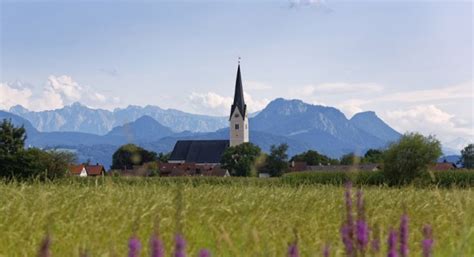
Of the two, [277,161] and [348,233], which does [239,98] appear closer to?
[277,161]

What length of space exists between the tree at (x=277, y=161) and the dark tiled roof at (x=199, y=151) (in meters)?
61.8

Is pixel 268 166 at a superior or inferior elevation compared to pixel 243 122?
inferior

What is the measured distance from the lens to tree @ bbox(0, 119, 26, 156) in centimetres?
6235

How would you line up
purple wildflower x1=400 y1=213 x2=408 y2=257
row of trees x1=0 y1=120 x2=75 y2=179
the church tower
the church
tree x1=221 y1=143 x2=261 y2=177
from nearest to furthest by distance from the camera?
purple wildflower x1=400 y1=213 x2=408 y2=257 → row of trees x1=0 y1=120 x2=75 y2=179 → tree x1=221 y1=143 x2=261 y2=177 → the church tower → the church

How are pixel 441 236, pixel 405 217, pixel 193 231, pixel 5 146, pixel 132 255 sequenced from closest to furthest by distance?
pixel 132 255, pixel 405 217, pixel 193 231, pixel 441 236, pixel 5 146

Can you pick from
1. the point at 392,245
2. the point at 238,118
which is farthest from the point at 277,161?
the point at 392,245

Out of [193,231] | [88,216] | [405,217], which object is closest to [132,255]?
[405,217]

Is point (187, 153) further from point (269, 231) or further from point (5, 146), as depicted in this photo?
point (269, 231)

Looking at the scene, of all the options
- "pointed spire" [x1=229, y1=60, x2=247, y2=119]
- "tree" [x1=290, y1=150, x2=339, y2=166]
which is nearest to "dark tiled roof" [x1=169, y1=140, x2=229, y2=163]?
"pointed spire" [x1=229, y1=60, x2=247, y2=119]

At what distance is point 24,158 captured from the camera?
5109 centimetres

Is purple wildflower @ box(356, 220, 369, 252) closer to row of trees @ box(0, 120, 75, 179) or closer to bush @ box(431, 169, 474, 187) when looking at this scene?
row of trees @ box(0, 120, 75, 179)

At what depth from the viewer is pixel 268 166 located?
9706 cm

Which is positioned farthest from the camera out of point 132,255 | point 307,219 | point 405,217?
point 307,219

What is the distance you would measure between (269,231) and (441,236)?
271 centimetres
